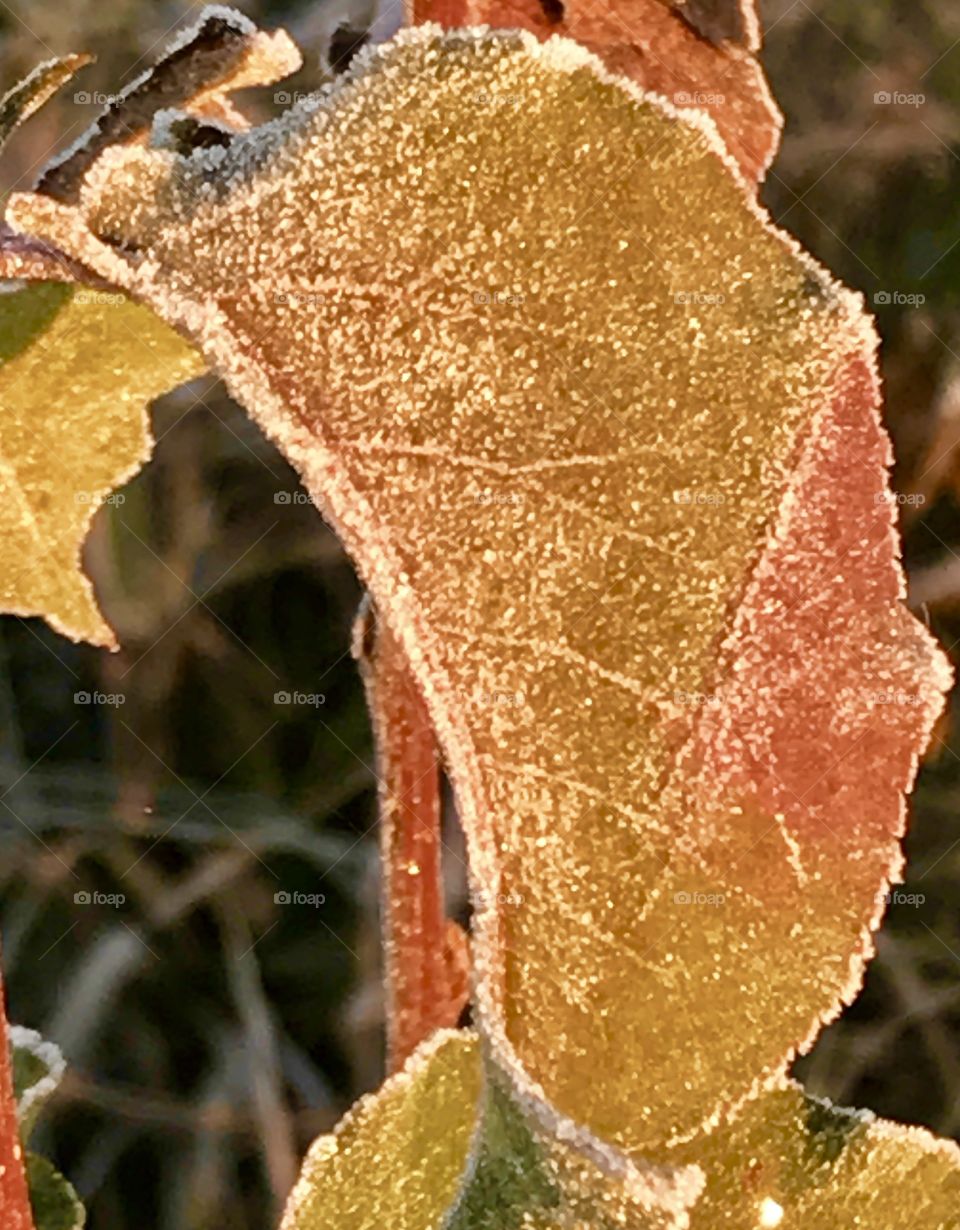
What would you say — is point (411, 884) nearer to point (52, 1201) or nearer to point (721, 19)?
point (52, 1201)

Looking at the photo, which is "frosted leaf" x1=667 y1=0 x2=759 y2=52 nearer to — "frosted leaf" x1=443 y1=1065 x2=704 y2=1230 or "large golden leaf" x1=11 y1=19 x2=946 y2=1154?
"large golden leaf" x1=11 y1=19 x2=946 y2=1154

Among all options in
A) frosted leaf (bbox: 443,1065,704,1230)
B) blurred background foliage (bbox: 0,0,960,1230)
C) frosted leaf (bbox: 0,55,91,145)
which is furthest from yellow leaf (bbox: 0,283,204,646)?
blurred background foliage (bbox: 0,0,960,1230)

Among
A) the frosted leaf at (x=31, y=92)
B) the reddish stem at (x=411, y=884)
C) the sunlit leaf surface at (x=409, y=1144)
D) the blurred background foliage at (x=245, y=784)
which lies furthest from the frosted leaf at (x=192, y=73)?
the blurred background foliage at (x=245, y=784)

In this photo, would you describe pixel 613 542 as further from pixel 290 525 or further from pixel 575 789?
pixel 290 525

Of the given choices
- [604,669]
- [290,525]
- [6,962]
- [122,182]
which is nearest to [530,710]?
[604,669]

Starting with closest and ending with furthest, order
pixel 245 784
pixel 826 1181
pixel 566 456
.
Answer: pixel 566 456, pixel 826 1181, pixel 245 784

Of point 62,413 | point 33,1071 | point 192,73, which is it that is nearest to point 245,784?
point 33,1071
